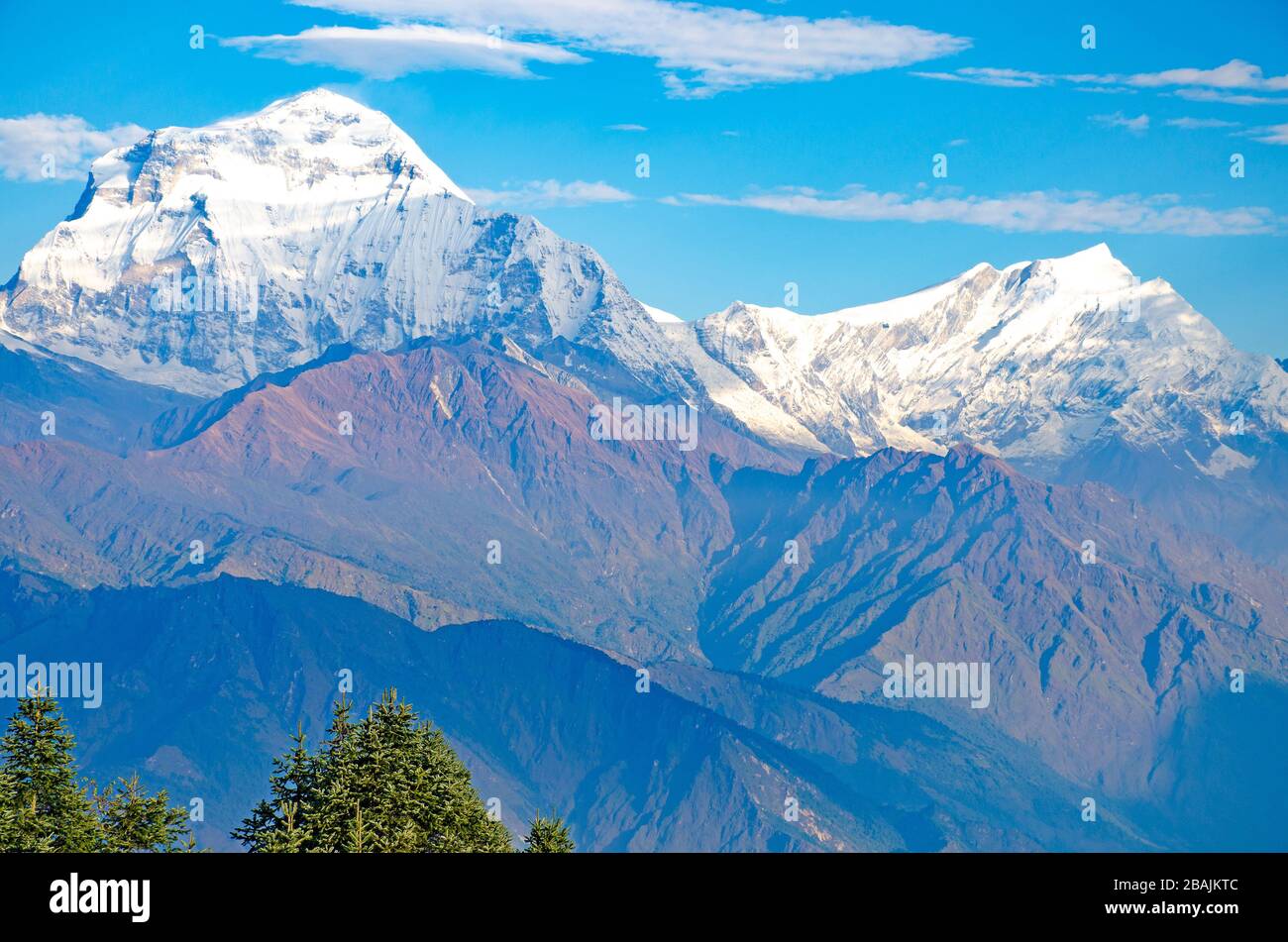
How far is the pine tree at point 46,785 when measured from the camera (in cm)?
6831

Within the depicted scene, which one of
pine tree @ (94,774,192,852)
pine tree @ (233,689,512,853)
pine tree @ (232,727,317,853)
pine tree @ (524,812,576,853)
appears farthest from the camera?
pine tree @ (524,812,576,853)

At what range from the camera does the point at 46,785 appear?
2840 inches

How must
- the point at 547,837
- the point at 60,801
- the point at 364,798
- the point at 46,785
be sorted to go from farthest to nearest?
the point at 547,837 → the point at 46,785 → the point at 60,801 → the point at 364,798

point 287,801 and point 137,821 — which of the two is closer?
point 287,801

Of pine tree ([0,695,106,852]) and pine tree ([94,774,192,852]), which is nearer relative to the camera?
pine tree ([0,695,106,852])

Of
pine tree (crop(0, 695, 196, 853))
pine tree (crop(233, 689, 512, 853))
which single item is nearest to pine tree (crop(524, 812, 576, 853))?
pine tree (crop(233, 689, 512, 853))

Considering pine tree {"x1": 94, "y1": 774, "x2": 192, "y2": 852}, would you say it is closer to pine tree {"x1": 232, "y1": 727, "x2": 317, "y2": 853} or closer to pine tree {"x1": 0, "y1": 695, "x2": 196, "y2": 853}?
pine tree {"x1": 0, "y1": 695, "x2": 196, "y2": 853}

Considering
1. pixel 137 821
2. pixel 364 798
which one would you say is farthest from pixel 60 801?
pixel 364 798

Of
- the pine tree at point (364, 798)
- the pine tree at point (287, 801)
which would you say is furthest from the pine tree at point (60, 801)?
the pine tree at point (364, 798)

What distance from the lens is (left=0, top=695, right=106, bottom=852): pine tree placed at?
68312mm

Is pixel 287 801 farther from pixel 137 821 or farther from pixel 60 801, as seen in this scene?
pixel 60 801
